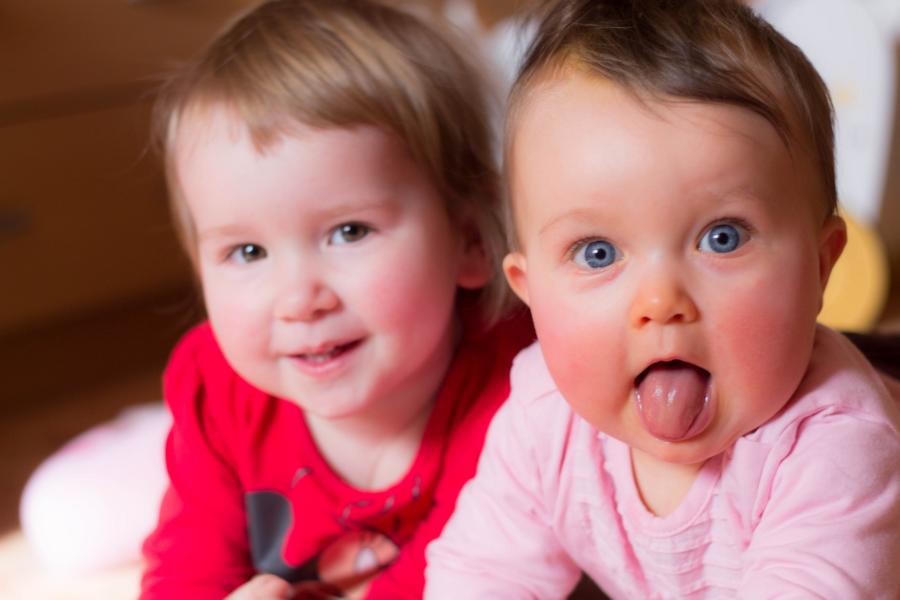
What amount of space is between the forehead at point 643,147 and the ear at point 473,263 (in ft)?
0.93

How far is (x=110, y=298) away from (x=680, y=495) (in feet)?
4.07

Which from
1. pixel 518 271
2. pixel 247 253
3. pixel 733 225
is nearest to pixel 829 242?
pixel 733 225

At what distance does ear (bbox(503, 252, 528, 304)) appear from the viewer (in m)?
0.67

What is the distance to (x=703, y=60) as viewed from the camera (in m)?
0.57

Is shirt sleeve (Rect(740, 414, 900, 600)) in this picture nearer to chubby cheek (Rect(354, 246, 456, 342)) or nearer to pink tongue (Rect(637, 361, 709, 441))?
pink tongue (Rect(637, 361, 709, 441))

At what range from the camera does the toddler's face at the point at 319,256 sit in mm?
782

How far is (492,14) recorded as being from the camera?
185 centimetres

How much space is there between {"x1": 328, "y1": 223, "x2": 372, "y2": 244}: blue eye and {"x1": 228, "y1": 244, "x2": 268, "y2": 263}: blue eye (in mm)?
56

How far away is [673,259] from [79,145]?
1.25 metres

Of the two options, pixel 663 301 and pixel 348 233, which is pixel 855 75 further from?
pixel 663 301

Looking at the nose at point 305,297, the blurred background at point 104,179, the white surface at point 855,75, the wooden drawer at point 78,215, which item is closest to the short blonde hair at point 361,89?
the nose at point 305,297

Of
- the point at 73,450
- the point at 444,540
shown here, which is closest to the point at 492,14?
the point at 73,450

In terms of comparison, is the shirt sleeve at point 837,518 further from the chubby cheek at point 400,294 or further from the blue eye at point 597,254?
the chubby cheek at point 400,294

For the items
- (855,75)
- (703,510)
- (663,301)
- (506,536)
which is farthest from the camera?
(855,75)
